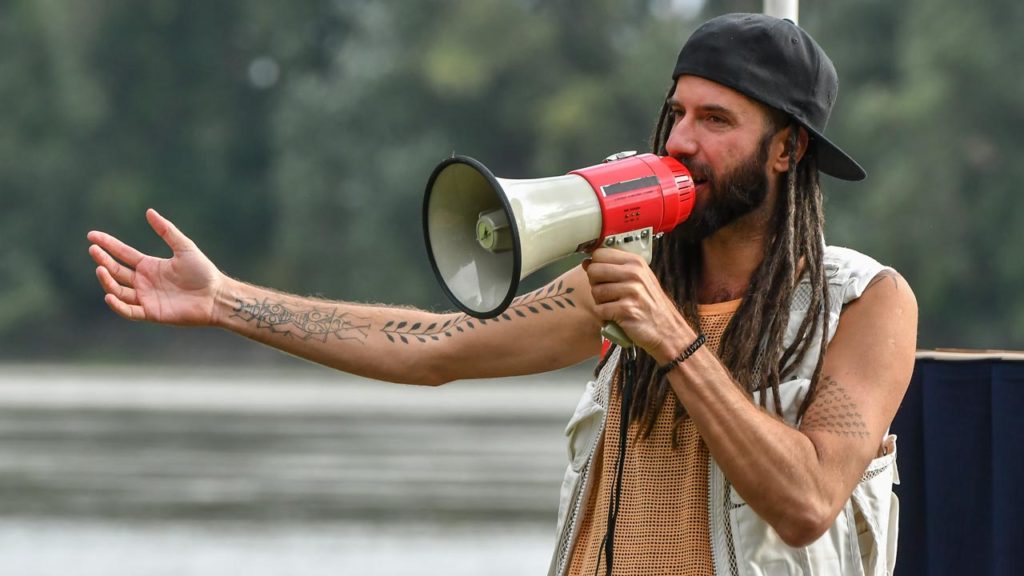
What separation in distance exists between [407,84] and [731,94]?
40.3 m

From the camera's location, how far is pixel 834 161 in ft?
9.75

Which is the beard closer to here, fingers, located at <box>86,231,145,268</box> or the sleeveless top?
the sleeveless top

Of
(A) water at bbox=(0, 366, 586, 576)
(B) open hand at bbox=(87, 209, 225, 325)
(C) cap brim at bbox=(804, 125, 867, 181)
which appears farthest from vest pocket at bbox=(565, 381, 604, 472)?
(A) water at bbox=(0, 366, 586, 576)

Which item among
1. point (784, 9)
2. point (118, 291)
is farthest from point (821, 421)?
point (118, 291)

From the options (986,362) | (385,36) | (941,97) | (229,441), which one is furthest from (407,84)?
(986,362)

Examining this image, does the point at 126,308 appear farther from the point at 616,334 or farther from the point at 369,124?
the point at 369,124

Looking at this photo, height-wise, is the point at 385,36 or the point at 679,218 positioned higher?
the point at 385,36

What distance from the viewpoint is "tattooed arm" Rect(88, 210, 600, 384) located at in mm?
3100

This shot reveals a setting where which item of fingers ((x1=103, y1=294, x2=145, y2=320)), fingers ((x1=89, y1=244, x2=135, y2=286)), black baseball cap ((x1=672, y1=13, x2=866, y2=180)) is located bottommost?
fingers ((x1=103, y1=294, x2=145, y2=320))

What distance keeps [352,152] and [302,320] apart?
38192 millimetres

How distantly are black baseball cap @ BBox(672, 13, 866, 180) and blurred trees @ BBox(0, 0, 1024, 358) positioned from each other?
1254 inches

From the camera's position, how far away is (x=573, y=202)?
8.85ft

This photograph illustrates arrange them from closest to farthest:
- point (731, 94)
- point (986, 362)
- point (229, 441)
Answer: point (731, 94), point (986, 362), point (229, 441)

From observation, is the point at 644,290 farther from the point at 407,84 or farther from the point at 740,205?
the point at 407,84
